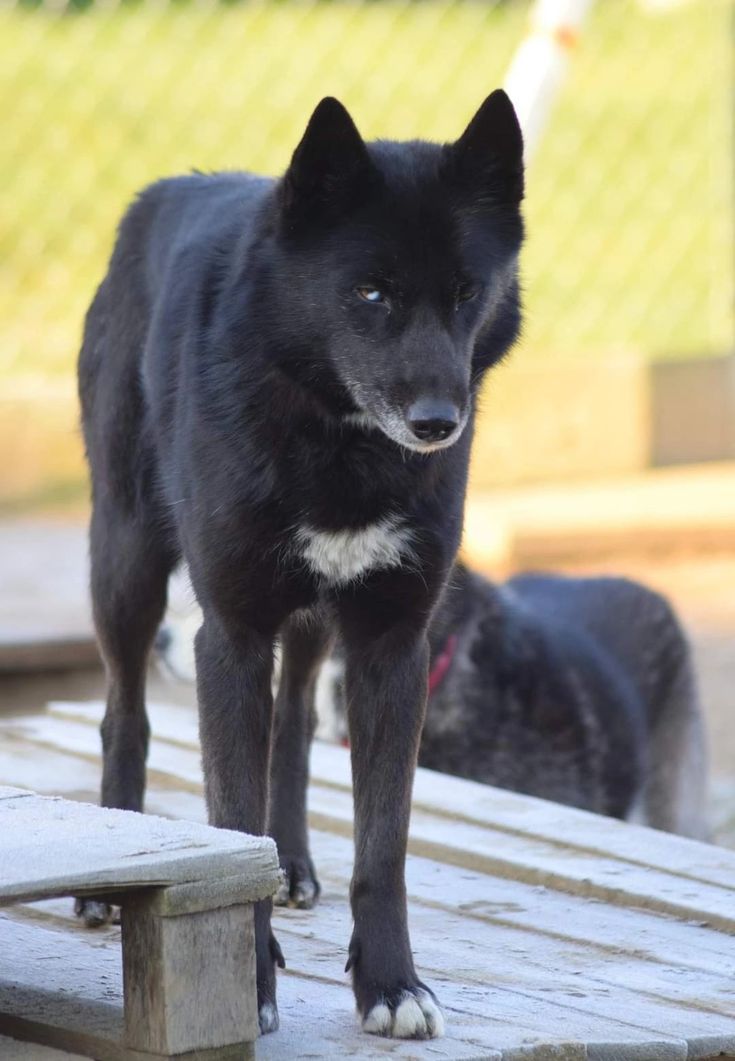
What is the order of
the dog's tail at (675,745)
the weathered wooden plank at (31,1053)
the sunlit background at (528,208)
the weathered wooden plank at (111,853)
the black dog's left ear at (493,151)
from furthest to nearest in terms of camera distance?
the sunlit background at (528,208) < the dog's tail at (675,745) < the black dog's left ear at (493,151) < the weathered wooden plank at (31,1053) < the weathered wooden plank at (111,853)

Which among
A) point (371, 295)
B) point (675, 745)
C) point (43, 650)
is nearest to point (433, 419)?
point (371, 295)

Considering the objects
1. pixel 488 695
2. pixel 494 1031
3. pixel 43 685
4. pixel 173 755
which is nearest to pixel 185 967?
pixel 494 1031

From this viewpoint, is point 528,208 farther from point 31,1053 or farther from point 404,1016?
point 31,1053

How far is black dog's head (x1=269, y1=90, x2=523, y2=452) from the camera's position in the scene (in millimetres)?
2273

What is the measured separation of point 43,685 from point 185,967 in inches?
125

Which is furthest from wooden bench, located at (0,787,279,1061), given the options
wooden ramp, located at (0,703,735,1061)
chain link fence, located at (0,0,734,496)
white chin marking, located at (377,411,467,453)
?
chain link fence, located at (0,0,734,496)

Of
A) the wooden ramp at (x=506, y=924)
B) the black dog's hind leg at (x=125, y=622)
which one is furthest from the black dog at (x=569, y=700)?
the black dog's hind leg at (x=125, y=622)

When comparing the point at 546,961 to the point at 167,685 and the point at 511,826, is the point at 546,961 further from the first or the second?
the point at 167,685

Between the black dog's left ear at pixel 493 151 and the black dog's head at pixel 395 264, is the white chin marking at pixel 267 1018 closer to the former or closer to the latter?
the black dog's head at pixel 395 264

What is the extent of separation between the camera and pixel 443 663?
14.1 feet

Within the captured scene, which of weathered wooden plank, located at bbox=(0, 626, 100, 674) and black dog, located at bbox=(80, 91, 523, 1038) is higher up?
black dog, located at bbox=(80, 91, 523, 1038)

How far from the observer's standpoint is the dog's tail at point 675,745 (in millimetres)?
4719

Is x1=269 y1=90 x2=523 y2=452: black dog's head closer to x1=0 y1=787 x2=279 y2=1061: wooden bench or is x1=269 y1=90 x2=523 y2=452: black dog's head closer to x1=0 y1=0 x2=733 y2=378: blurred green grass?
x1=0 y1=787 x2=279 y2=1061: wooden bench

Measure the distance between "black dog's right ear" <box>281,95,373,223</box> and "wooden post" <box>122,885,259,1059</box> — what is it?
93 centimetres
